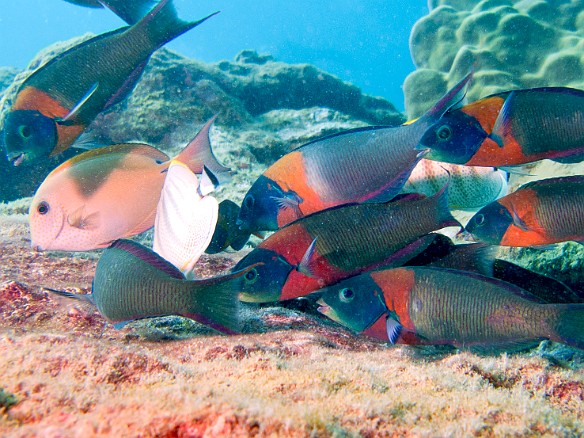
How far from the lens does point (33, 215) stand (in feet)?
7.95

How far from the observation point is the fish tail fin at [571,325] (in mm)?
1848

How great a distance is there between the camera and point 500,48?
8297 mm

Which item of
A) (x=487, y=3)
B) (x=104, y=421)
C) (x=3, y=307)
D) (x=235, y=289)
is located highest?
(x=487, y=3)

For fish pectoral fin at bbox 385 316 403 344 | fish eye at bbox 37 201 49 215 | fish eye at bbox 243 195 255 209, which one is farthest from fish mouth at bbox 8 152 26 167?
fish pectoral fin at bbox 385 316 403 344

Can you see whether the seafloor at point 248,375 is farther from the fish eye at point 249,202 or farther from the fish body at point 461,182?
the fish eye at point 249,202

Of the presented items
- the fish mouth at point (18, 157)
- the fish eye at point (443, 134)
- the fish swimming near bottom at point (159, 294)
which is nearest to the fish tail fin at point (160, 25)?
the fish mouth at point (18, 157)

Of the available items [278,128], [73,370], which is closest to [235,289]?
[73,370]

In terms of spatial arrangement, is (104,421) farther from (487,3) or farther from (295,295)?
(487,3)

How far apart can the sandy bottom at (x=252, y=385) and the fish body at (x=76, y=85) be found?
1.06m

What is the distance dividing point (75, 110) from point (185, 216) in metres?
1.22

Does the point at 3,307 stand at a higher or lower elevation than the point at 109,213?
lower

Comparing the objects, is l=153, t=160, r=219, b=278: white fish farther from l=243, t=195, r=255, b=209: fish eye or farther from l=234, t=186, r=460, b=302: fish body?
l=243, t=195, r=255, b=209: fish eye

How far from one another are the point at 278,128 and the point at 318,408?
7476 mm

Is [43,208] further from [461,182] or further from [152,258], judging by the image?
[461,182]
